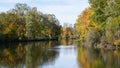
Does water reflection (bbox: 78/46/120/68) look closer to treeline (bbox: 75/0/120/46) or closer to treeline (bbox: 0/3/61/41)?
treeline (bbox: 75/0/120/46)

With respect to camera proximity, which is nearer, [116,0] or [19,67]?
[19,67]

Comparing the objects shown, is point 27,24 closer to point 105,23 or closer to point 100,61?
point 105,23

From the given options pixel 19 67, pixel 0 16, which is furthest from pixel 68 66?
pixel 0 16

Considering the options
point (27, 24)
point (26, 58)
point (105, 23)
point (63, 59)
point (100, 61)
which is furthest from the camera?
point (27, 24)

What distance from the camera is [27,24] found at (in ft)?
371

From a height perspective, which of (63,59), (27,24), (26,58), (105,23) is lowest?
(63,59)

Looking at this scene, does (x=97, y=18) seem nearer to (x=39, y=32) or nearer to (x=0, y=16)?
(x=0, y=16)

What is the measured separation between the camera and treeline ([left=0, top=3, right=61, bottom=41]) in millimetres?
97113

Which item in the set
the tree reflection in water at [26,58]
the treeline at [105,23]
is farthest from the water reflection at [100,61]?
the treeline at [105,23]

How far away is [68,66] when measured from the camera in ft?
110

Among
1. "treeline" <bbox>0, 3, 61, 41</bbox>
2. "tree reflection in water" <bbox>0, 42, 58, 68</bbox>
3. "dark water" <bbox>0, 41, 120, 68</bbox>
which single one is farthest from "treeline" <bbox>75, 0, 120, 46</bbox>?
"treeline" <bbox>0, 3, 61, 41</bbox>

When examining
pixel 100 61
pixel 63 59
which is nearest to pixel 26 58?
pixel 63 59

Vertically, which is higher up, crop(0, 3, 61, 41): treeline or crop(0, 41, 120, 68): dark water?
crop(0, 3, 61, 41): treeline

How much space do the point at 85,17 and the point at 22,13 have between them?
152 feet
